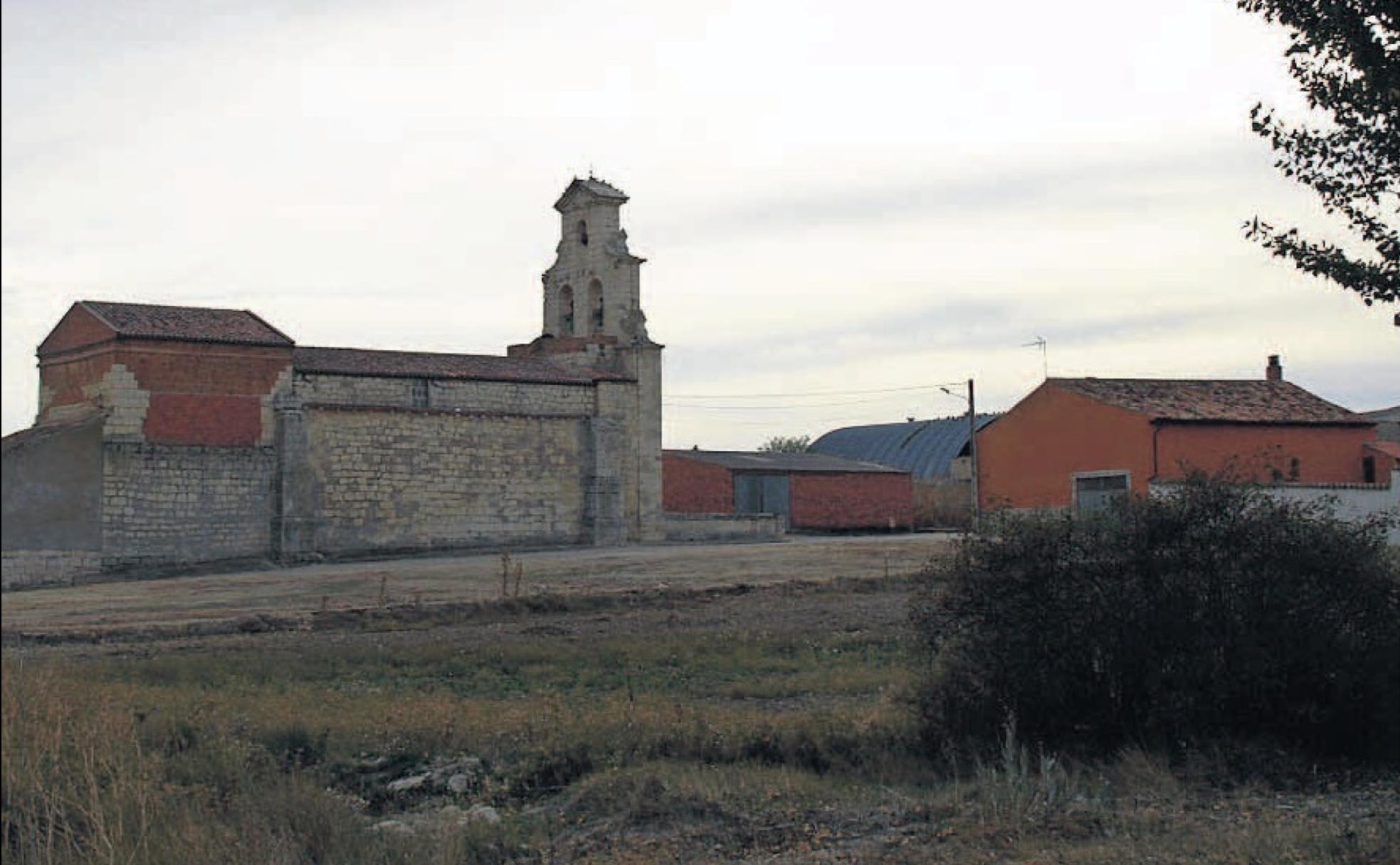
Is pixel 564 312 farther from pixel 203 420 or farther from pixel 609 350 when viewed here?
pixel 203 420

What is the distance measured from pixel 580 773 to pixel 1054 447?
1258 inches

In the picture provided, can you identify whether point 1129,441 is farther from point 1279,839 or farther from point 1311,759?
point 1279,839

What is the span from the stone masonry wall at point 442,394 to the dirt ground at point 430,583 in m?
4.94

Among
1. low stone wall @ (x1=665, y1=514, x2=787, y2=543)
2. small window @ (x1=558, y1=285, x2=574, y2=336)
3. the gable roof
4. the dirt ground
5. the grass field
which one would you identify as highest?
the gable roof

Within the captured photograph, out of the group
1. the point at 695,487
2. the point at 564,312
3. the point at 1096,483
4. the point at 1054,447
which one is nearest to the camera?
the point at 1096,483

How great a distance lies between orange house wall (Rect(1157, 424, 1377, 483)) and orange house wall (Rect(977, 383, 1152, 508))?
805mm

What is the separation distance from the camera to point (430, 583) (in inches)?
1320

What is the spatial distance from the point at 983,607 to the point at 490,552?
102 feet

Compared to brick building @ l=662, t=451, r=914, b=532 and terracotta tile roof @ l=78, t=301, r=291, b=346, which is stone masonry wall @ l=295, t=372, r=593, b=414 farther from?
brick building @ l=662, t=451, r=914, b=532

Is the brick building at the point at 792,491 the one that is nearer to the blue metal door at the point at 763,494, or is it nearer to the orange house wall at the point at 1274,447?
the blue metal door at the point at 763,494

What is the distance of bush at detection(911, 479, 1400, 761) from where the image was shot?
43.7 feet

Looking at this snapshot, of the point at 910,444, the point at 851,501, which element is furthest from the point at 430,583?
the point at 910,444

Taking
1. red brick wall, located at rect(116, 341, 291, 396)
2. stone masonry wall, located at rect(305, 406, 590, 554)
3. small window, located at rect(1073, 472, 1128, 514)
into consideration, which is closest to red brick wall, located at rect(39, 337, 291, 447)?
red brick wall, located at rect(116, 341, 291, 396)

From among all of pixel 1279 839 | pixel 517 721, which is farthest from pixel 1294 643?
pixel 517 721
